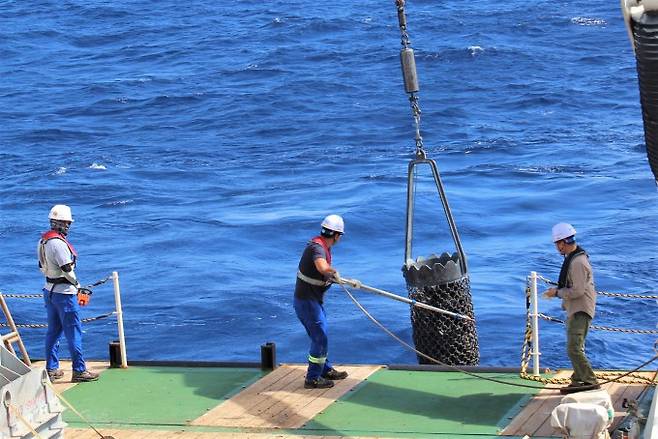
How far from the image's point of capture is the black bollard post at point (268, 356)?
13.6 meters

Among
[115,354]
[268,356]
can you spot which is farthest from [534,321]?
[115,354]

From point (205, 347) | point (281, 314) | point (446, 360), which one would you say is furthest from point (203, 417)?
point (281, 314)

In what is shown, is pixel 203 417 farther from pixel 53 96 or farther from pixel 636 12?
pixel 53 96

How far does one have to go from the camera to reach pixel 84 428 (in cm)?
1212

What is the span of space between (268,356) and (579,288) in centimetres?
362

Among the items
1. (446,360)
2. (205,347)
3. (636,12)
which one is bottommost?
(205,347)

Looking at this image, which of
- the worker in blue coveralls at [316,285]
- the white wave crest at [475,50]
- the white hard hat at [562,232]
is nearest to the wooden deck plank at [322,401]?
the worker in blue coveralls at [316,285]

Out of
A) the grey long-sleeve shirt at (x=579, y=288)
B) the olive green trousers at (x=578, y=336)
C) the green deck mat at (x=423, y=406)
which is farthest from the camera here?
the olive green trousers at (x=578, y=336)

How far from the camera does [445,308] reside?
45.3ft

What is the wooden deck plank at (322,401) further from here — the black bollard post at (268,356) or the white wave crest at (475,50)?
the white wave crest at (475,50)

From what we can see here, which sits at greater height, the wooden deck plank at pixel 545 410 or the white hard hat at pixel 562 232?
the white hard hat at pixel 562 232

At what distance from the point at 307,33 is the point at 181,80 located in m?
8.68

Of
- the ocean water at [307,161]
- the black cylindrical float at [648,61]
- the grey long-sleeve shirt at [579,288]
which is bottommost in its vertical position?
the ocean water at [307,161]

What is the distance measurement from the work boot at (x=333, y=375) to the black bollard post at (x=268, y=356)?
0.68 m
